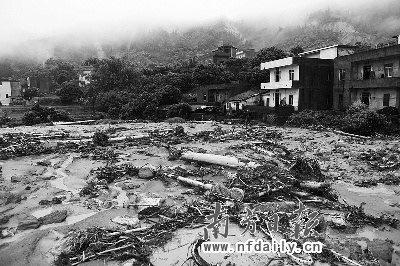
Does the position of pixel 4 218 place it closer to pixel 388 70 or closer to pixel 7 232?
pixel 7 232

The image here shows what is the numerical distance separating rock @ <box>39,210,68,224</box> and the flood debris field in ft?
0.08

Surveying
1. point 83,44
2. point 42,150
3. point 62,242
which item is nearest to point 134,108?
point 42,150

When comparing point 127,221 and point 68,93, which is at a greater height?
point 68,93

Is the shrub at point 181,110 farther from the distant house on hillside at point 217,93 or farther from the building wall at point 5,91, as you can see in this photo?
the building wall at point 5,91

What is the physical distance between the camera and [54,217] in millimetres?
8070

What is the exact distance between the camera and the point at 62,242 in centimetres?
684

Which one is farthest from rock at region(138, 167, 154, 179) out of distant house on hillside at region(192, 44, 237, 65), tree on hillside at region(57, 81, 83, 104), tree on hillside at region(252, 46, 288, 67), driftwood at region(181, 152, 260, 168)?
distant house on hillside at region(192, 44, 237, 65)

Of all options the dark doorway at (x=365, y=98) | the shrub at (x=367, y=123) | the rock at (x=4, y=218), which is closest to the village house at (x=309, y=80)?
the dark doorway at (x=365, y=98)

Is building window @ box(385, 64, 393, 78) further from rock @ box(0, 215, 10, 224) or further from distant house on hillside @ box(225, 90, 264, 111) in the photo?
rock @ box(0, 215, 10, 224)

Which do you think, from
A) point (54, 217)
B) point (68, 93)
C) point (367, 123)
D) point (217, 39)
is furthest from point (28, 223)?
point (217, 39)

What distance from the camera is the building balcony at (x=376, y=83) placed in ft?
90.8

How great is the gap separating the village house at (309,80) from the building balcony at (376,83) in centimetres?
404

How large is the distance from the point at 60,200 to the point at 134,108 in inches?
1384

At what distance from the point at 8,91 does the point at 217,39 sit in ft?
275
